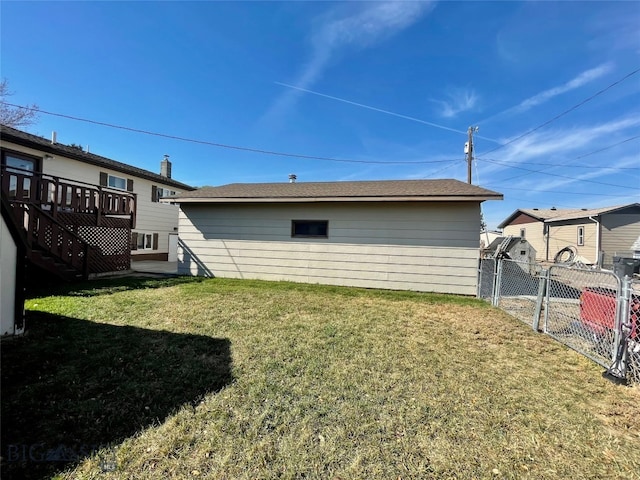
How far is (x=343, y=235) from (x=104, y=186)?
10.3 metres

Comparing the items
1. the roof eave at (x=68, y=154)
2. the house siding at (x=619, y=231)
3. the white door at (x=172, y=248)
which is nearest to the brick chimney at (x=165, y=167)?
the roof eave at (x=68, y=154)

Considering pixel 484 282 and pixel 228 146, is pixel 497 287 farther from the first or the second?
pixel 228 146

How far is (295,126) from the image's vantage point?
1569 cm

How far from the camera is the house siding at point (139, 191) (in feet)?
35.2

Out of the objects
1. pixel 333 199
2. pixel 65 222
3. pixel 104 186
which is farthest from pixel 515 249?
pixel 104 186

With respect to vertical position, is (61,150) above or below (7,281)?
above

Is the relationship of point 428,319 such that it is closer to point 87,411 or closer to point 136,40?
point 87,411

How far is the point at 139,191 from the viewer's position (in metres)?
14.5

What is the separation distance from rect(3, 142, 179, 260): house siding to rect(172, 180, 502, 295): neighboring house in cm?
585

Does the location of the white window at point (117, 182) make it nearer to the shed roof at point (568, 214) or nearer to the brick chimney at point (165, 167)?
the brick chimney at point (165, 167)

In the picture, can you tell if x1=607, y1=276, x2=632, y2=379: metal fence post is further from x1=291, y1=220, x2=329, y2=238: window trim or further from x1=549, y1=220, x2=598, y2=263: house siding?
x1=549, y1=220, x2=598, y2=263: house siding

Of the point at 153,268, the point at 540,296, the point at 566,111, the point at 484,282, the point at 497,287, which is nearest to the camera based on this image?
the point at 540,296

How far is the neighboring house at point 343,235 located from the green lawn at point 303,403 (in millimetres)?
3206

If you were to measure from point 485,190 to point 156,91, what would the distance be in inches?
516
